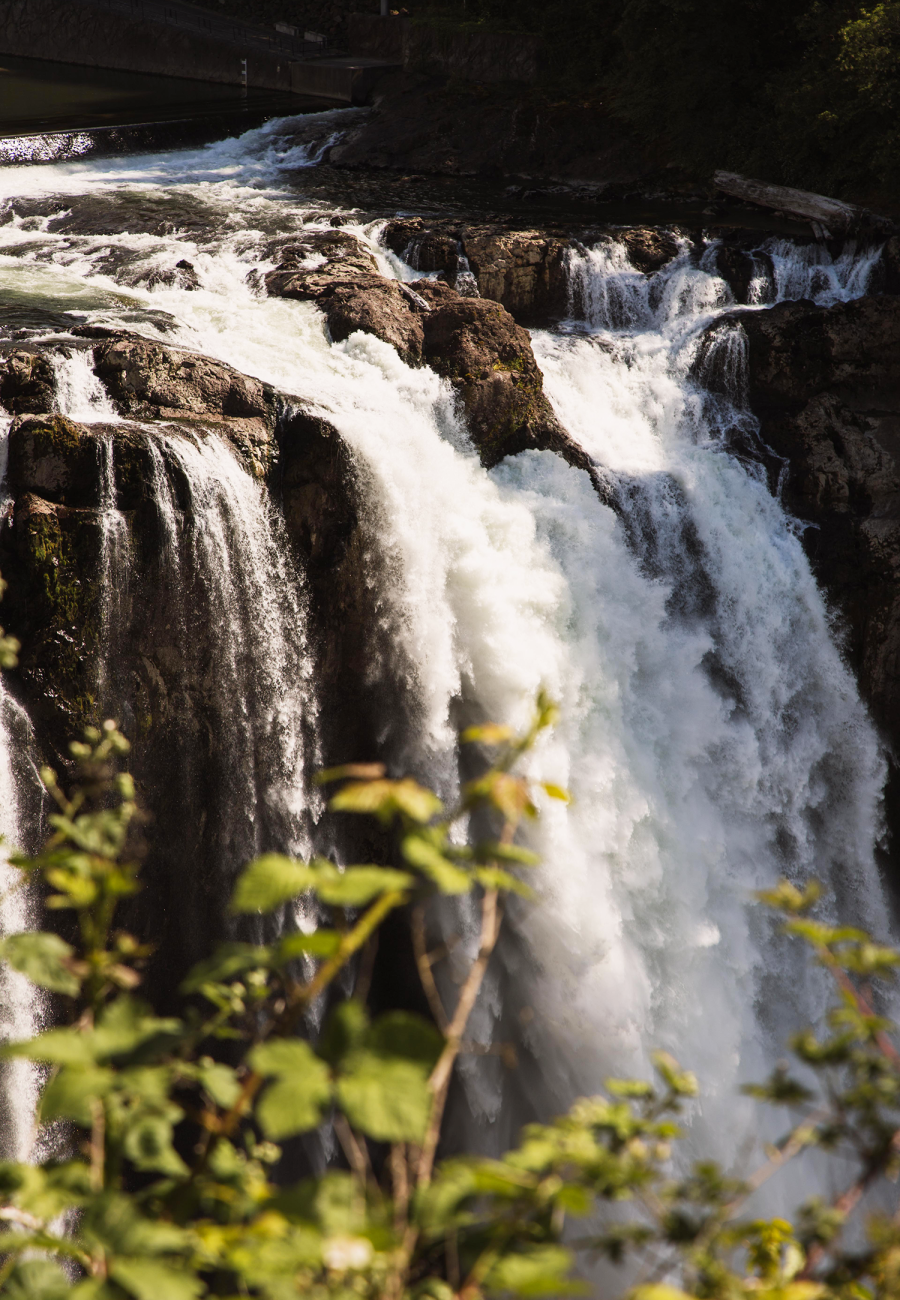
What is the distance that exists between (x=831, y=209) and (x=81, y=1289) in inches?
578

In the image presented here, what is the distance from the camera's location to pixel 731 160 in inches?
637

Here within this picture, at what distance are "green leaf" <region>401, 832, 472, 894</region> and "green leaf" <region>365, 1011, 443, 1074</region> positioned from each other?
18 centimetres

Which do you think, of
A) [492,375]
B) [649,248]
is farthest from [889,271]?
[492,375]

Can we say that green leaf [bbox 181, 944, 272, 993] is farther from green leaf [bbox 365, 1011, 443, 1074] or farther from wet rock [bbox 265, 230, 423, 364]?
wet rock [bbox 265, 230, 423, 364]

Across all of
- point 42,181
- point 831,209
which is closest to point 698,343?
point 831,209

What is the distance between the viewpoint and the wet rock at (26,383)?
6.75 meters

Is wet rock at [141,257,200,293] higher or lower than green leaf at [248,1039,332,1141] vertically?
higher

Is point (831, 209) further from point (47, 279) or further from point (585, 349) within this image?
point (47, 279)

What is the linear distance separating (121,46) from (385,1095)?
3289 centimetres

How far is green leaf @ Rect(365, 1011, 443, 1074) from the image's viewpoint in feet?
4.16

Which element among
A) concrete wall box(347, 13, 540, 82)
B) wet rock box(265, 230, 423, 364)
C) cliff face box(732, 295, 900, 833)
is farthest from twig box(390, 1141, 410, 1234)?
concrete wall box(347, 13, 540, 82)

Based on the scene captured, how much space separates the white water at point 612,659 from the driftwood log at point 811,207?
3.42 meters

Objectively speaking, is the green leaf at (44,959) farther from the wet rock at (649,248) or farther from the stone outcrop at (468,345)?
the wet rock at (649,248)

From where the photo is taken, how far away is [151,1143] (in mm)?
1402
